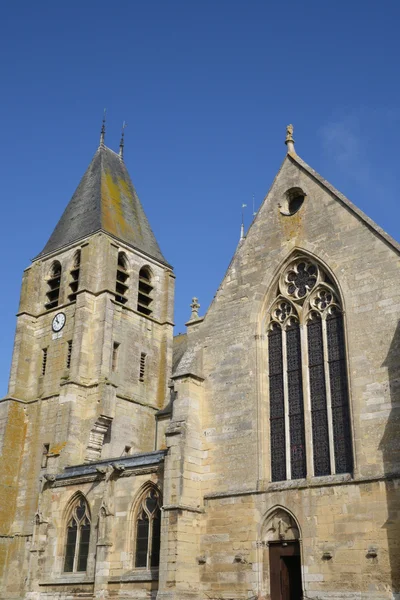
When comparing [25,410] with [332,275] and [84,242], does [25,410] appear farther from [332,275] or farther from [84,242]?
[332,275]

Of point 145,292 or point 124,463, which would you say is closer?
point 124,463

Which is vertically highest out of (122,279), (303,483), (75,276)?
(122,279)

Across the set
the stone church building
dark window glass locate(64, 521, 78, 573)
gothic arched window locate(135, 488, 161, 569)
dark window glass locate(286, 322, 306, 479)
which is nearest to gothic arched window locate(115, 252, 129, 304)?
the stone church building

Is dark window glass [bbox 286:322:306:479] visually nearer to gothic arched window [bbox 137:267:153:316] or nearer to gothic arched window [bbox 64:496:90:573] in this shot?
gothic arched window [bbox 64:496:90:573]

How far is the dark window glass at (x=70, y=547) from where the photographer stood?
68.6 ft

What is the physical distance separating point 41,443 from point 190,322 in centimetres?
1209

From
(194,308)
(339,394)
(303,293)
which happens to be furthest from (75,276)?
(339,394)

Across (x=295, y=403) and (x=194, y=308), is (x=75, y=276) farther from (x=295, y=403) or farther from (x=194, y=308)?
(x=295, y=403)

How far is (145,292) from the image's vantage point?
34.3 meters

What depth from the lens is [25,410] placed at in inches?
1213

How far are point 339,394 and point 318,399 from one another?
642mm

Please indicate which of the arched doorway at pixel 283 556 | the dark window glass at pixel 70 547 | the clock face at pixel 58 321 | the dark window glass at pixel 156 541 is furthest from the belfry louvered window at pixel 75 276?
the arched doorway at pixel 283 556

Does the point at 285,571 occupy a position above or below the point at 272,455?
below

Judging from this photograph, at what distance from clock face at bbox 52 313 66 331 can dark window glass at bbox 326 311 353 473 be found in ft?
54.4
